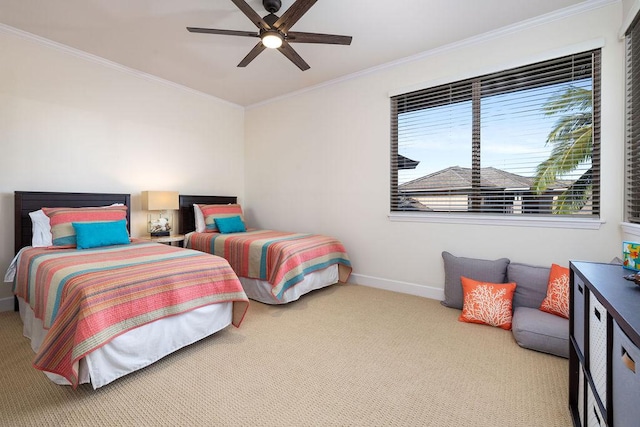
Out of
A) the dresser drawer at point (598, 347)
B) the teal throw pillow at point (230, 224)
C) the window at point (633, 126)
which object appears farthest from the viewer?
the teal throw pillow at point (230, 224)

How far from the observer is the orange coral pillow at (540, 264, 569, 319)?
2.27 meters

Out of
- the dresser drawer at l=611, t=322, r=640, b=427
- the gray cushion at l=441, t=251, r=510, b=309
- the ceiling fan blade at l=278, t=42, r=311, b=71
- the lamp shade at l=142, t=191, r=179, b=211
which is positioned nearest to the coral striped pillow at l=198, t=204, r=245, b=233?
the lamp shade at l=142, t=191, r=179, b=211

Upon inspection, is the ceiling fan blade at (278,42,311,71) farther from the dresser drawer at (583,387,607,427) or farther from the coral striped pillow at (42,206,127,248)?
the dresser drawer at (583,387,607,427)

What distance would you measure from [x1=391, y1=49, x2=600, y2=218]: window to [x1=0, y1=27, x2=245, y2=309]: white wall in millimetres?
3022

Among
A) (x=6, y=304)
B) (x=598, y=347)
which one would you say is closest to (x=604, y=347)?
(x=598, y=347)

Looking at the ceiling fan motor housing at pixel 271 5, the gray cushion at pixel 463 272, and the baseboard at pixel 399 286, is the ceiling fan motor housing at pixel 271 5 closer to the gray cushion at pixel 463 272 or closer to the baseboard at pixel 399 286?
the gray cushion at pixel 463 272

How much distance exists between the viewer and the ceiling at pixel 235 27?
99.7 inches

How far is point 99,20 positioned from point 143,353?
9.77ft

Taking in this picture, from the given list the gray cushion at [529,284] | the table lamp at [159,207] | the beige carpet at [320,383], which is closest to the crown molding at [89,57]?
the table lamp at [159,207]

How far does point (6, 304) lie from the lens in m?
2.97

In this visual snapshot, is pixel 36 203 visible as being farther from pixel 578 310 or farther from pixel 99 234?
pixel 578 310

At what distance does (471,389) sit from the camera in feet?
5.69

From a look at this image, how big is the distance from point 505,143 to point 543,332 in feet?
5.81

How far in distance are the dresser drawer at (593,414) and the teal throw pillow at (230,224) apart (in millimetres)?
3769
